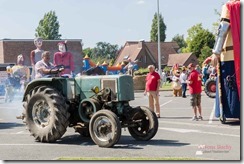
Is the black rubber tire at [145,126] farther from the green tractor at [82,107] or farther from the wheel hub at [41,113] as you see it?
the wheel hub at [41,113]

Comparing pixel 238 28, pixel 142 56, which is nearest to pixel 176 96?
pixel 238 28

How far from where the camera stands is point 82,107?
30.0ft

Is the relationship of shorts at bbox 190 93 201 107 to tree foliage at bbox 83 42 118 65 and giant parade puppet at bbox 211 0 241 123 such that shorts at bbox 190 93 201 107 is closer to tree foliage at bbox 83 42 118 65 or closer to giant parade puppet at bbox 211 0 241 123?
giant parade puppet at bbox 211 0 241 123

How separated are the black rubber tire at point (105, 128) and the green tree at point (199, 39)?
68.2 m

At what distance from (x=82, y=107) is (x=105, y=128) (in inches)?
36.1

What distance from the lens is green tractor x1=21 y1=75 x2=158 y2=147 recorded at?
8852 millimetres

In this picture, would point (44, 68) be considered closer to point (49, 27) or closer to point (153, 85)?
point (49, 27)

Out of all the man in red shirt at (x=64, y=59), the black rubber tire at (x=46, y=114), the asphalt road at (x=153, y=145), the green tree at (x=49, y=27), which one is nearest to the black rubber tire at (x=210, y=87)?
the asphalt road at (x=153, y=145)

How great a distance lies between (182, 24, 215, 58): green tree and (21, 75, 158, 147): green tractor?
221 ft

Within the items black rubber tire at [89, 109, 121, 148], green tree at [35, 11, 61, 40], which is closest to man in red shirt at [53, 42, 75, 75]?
green tree at [35, 11, 61, 40]

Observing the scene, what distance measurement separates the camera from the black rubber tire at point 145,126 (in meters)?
9.08

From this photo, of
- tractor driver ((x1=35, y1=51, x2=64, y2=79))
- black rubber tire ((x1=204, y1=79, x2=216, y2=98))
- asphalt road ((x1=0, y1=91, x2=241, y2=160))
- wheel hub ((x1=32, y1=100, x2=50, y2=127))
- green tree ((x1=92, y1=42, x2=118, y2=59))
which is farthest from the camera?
black rubber tire ((x1=204, y1=79, x2=216, y2=98))

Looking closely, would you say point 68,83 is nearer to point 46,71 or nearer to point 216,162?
point 46,71

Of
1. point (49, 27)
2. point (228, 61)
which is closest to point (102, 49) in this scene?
point (228, 61)
